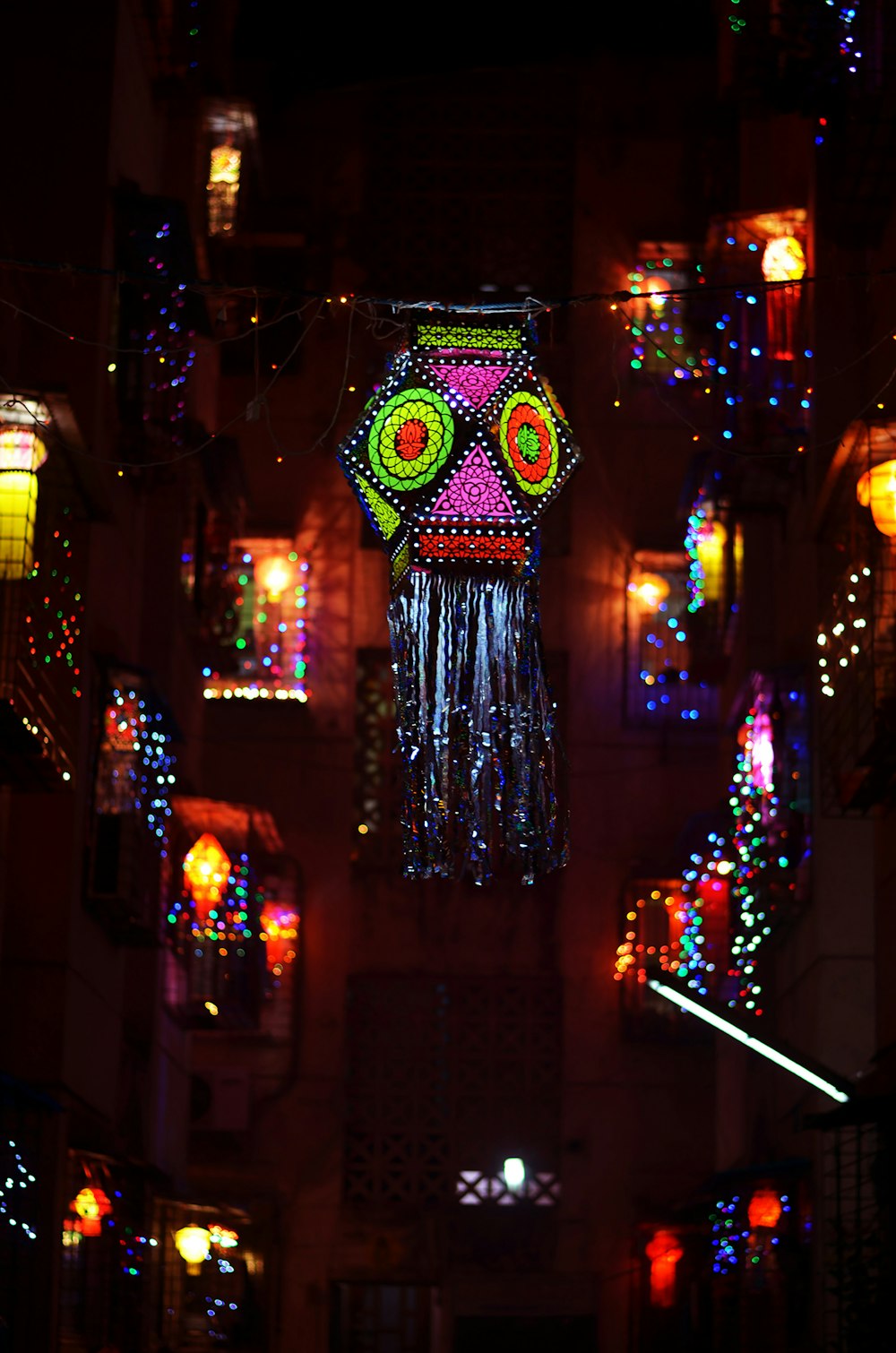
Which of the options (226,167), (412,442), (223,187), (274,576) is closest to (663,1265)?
(274,576)

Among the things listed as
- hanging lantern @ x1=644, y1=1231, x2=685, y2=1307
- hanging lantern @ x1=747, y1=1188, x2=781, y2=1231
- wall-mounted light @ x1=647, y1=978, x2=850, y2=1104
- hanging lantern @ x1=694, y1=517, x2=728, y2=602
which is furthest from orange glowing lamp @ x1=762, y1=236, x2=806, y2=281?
hanging lantern @ x1=644, y1=1231, x2=685, y2=1307

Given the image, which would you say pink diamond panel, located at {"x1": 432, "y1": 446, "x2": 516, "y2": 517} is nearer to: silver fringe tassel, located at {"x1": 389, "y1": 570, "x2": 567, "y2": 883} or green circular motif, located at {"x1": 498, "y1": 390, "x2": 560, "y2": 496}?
green circular motif, located at {"x1": 498, "y1": 390, "x2": 560, "y2": 496}

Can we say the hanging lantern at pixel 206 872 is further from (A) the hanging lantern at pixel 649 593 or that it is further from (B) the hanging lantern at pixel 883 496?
(B) the hanging lantern at pixel 883 496

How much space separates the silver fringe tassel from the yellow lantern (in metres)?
10.2

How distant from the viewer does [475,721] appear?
335 inches

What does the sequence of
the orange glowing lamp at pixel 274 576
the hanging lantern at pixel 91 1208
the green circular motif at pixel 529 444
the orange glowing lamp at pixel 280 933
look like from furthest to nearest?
1. the orange glowing lamp at pixel 274 576
2. the orange glowing lamp at pixel 280 933
3. the hanging lantern at pixel 91 1208
4. the green circular motif at pixel 529 444

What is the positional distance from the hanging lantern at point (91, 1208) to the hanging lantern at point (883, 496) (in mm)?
6522

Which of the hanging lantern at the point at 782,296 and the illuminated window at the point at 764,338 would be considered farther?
the hanging lantern at the point at 782,296

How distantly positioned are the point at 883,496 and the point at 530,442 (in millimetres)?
2910

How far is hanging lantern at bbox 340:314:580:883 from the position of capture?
27.6ft

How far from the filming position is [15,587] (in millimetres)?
11219

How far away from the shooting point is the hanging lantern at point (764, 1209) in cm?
1399

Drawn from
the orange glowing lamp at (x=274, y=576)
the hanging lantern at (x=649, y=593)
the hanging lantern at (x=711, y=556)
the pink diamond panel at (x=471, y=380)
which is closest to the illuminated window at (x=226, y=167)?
the orange glowing lamp at (x=274, y=576)

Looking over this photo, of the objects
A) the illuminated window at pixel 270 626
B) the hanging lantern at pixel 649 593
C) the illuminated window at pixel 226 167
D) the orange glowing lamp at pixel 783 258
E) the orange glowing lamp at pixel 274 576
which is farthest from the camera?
the orange glowing lamp at pixel 274 576
